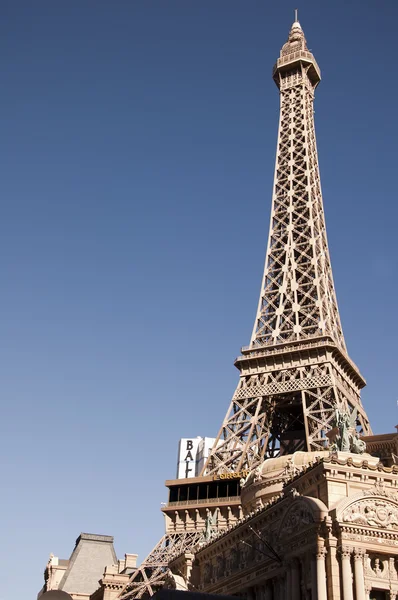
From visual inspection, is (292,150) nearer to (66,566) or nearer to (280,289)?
(280,289)

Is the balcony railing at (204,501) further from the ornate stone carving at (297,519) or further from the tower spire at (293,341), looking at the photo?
the ornate stone carving at (297,519)

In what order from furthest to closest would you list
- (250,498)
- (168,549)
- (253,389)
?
(253,389) < (168,549) < (250,498)

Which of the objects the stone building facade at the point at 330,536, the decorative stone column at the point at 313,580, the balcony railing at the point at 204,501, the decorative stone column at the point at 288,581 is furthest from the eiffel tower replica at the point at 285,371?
the decorative stone column at the point at 313,580

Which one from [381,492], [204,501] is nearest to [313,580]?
[381,492]

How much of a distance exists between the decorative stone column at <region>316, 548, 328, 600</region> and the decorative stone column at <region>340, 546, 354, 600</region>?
83 centimetres

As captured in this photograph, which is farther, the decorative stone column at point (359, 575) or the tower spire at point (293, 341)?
the tower spire at point (293, 341)

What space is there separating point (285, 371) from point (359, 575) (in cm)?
5190

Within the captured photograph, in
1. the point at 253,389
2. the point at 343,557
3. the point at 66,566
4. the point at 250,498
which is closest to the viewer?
the point at 343,557

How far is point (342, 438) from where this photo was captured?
39.7m

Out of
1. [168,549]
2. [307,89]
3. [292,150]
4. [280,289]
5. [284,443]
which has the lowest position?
[168,549]

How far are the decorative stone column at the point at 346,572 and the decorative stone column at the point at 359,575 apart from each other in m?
0.29

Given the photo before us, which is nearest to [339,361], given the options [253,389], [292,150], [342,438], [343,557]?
[253,389]

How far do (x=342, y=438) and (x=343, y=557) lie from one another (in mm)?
6845

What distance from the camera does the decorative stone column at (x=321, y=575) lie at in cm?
3403
